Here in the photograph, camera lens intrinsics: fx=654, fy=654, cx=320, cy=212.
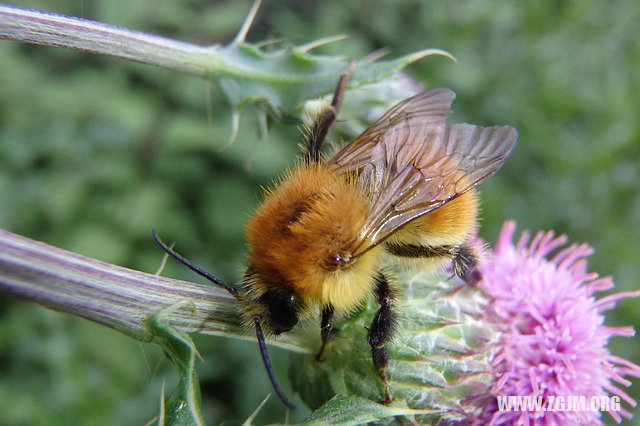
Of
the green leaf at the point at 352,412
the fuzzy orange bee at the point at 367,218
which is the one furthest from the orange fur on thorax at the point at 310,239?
the green leaf at the point at 352,412

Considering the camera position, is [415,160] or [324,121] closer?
[415,160]

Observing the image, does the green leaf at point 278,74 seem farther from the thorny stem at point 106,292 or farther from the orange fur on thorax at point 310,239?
the thorny stem at point 106,292

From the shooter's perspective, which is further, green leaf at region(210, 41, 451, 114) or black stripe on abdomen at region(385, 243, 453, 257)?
green leaf at region(210, 41, 451, 114)

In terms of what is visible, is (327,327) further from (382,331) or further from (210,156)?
(210,156)

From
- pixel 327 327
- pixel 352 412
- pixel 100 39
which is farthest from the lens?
pixel 100 39

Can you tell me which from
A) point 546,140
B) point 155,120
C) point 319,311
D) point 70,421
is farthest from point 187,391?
point 546,140

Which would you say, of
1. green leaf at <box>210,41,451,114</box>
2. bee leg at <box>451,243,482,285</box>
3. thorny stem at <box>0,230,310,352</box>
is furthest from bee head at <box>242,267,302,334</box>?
green leaf at <box>210,41,451,114</box>

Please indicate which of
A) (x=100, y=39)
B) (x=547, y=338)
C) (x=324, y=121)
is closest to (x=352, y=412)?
(x=547, y=338)

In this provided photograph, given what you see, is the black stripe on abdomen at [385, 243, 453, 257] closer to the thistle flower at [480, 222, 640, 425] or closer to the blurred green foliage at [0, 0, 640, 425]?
the thistle flower at [480, 222, 640, 425]
